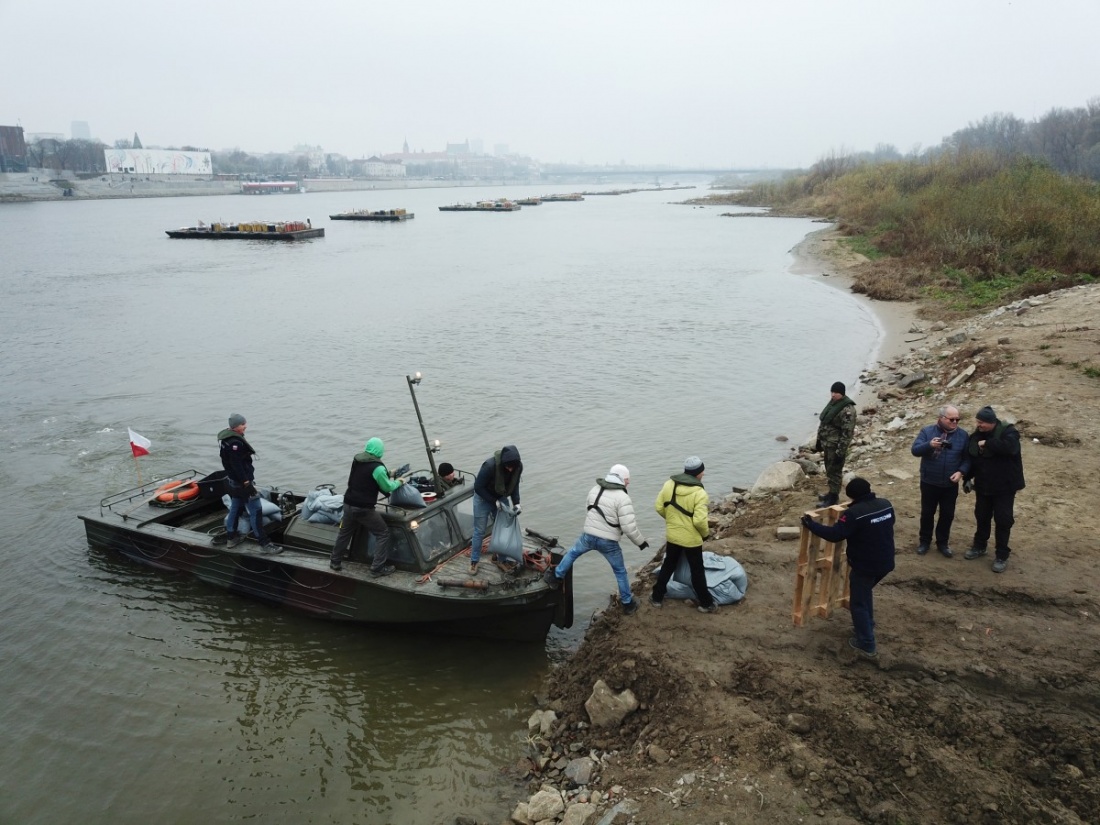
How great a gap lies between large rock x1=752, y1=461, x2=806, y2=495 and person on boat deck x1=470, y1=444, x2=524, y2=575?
5.29 meters

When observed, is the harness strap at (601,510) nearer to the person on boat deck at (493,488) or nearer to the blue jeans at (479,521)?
the person on boat deck at (493,488)

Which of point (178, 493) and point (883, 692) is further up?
point (883, 692)

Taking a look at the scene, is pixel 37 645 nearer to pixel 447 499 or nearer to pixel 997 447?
pixel 447 499

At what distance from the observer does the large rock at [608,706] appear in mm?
7465

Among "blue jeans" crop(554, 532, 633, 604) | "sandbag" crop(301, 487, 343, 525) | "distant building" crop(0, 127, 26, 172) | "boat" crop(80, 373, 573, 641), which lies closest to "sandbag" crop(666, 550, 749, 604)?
"blue jeans" crop(554, 532, 633, 604)

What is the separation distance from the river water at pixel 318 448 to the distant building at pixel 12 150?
133 metres

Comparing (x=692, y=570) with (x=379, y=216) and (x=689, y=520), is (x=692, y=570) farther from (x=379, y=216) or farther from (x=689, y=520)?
(x=379, y=216)

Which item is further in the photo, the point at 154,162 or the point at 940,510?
the point at 154,162

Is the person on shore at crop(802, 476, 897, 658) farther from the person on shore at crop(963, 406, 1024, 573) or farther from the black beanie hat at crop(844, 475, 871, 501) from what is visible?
the person on shore at crop(963, 406, 1024, 573)

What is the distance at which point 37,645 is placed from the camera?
10.4 meters

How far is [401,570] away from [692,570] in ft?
12.0

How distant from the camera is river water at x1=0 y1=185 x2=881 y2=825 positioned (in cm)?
813

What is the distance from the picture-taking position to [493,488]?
9016 mm

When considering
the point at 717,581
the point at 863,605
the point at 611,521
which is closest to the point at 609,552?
the point at 611,521
